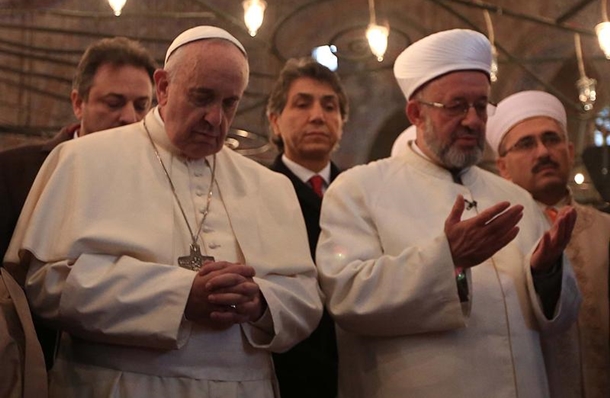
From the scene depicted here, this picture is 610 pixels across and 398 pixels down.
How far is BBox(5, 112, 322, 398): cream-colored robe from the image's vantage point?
9.14ft

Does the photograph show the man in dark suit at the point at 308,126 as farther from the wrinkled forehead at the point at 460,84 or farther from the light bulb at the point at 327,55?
the light bulb at the point at 327,55

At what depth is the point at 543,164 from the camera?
4.43 metres

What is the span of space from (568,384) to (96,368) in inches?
84.8

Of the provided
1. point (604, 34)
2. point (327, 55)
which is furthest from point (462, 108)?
point (327, 55)

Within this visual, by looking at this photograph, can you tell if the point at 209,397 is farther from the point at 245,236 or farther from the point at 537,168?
the point at 537,168

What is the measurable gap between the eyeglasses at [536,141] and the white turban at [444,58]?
2.59ft

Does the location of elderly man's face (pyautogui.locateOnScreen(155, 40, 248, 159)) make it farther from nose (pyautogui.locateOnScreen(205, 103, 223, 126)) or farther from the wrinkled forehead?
the wrinkled forehead

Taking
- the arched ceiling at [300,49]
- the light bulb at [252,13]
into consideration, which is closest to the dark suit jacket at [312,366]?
the light bulb at [252,13]

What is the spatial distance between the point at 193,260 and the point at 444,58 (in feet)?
5.04

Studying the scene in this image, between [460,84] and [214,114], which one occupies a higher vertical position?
[460,84]

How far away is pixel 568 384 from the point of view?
12.7 feet

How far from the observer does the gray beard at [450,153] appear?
369cm

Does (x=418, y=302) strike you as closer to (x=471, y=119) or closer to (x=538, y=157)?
(x=471, y=119)

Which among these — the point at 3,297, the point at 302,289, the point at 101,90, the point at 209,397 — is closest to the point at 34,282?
Result: the point at 3,297
